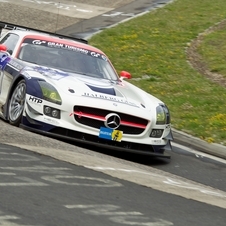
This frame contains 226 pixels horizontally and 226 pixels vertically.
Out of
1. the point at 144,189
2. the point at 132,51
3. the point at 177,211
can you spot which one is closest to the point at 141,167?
the point at 144,189

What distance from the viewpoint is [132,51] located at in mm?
20250

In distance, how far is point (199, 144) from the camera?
38.1ft

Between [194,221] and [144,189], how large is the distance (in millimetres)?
1047

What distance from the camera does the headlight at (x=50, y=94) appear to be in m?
9.57

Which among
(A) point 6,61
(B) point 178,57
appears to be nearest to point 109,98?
(A) point 6,61

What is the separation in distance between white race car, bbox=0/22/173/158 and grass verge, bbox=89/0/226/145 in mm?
1933

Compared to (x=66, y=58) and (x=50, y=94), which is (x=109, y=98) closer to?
(x=50, y=94)

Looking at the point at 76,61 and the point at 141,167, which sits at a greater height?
the point at 76,61

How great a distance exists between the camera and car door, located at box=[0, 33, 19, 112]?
10664 mm

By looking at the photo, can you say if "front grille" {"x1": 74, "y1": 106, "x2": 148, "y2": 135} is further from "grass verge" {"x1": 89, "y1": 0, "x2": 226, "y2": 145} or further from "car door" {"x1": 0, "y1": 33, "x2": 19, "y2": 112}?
"grass verge" {"x1": 89, "y1": 0, "x2": 226, "y2": 145}

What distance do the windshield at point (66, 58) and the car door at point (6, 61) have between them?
0.64ft

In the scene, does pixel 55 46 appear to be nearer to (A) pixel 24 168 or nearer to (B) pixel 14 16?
(A) pixel 24 168

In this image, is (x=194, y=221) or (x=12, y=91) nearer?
(x=194, y=221)

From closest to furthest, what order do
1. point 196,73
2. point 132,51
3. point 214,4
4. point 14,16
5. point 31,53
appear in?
point 31,53, point 196,73, point 132,51, point 14,16, point 214,4
